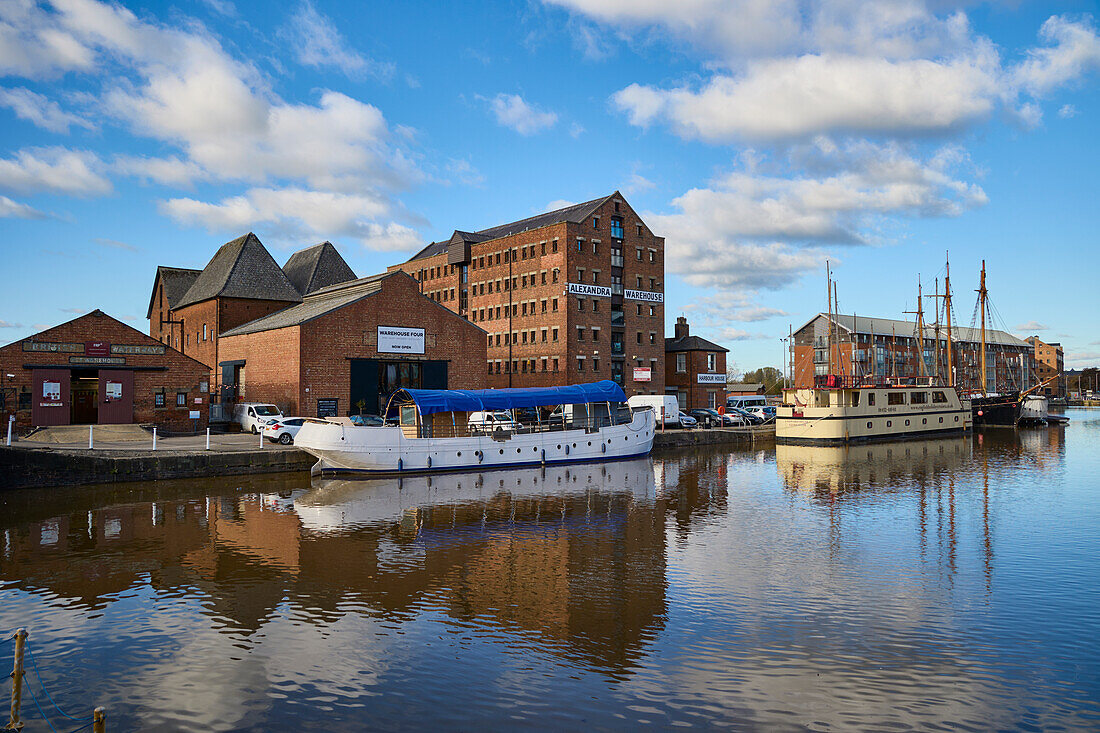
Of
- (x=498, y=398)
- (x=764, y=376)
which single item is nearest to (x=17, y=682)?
(x=498, y=398)

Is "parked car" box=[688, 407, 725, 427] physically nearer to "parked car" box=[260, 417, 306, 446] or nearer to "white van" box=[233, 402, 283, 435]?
"white van" box=[233, 402, 283, 435]

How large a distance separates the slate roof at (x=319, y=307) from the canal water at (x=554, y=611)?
21.8 meters

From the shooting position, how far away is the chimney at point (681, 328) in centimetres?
7728

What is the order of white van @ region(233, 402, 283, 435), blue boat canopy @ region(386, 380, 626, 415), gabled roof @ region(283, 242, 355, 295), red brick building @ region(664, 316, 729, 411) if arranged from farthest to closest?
red brick building @ region(664, 316, 729, 411)
gabled roof @ region(283, 242, 355, 295)
white van @ region(233, 402, 283, 435)
blue boat canopy @ region(386, 380, 626, 415)

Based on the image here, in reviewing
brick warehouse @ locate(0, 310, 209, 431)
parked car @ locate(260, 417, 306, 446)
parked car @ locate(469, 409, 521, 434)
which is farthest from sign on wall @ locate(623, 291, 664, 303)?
brick warehouse @ locate(0, 310, 209, 431)

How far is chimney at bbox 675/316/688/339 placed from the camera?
254ft

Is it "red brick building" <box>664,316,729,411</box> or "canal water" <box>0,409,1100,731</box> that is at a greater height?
"red brick building" <box>664,316,729,411</box>

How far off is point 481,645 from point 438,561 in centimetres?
589

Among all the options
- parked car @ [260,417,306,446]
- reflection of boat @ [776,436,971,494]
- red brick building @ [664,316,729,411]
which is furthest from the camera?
red brick building @ [664,316,729,411]

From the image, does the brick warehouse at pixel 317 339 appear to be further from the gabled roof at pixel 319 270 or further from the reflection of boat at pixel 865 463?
the reflection of boat at pixel 865 463

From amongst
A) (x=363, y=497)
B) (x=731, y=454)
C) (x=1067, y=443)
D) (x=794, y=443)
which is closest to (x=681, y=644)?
(x=363, y=497)

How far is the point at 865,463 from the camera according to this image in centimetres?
4203

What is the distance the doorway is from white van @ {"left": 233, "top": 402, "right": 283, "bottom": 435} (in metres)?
7.34

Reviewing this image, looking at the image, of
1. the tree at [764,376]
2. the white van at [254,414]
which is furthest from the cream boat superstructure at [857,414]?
the tree at [764,376]
